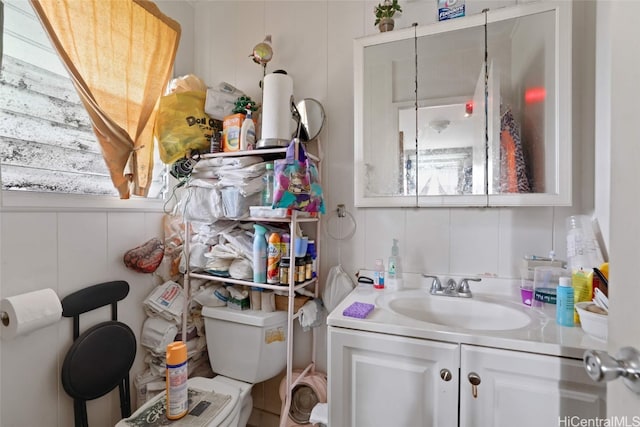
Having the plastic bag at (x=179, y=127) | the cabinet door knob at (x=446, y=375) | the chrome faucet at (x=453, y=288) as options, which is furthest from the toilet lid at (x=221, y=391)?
the plastic bag at (x=179, y=127)

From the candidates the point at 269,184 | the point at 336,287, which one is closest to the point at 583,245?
the point at 336,287

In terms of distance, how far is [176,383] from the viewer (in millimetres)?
1053

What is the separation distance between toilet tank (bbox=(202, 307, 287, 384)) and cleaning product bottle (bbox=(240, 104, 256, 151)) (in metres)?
0.78

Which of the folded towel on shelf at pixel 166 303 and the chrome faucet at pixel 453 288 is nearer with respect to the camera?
the chrome faucet at pixel 453 288

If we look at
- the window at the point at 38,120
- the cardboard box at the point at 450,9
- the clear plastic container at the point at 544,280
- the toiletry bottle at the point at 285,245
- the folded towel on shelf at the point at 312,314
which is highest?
the cardboard box at the point at 450,9

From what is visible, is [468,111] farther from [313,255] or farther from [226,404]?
[226,404]

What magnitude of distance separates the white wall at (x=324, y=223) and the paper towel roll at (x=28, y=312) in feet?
0.26

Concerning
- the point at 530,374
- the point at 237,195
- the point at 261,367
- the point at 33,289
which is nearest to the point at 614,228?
the point at 530,374

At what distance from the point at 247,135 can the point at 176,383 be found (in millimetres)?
1049

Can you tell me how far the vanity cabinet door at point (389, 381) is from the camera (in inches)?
32.2

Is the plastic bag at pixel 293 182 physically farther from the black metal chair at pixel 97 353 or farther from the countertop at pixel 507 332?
the black metal chair at pixel 97 353

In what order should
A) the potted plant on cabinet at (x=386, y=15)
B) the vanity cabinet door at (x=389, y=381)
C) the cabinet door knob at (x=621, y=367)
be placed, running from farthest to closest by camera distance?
the potted plant on cabinet at (x=386, y=15), the vanity cabinet door at (x=389, y=381), the cabinet door knob at (x=621, y=367)

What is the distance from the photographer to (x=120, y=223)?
1309 mm

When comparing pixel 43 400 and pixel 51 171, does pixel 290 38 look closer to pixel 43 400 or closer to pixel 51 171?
pixel 51 171
